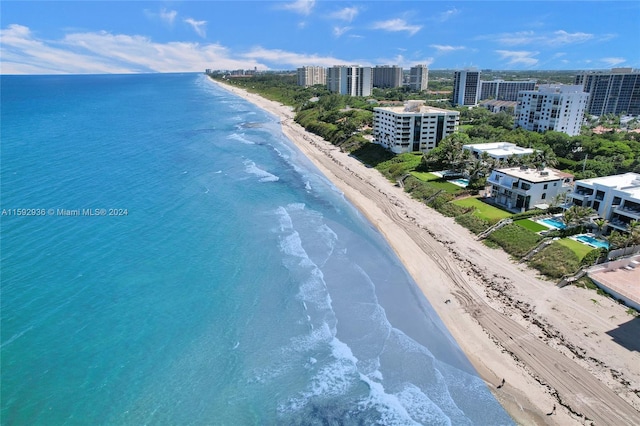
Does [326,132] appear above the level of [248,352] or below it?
above

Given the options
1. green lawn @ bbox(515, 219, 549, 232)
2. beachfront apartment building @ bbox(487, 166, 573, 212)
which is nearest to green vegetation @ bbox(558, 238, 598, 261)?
green lawn @ bbox(515, 219, 549, 232)

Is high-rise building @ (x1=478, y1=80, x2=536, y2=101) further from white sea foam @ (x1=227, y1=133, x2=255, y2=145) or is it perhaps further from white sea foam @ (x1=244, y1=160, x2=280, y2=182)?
white sea foam @ (x1=244, y1=160, x2=280, y2=182)

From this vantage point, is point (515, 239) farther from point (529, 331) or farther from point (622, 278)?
point (529, 331)

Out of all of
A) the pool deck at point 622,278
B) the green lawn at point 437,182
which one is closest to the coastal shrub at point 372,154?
the green lawn at point 437,182

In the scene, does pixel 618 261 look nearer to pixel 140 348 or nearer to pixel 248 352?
pixel 248 352

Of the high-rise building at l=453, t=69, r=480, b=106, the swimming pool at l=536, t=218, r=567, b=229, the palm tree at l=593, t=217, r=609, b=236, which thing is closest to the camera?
the palm tree at l=593, t=217, r=609, b=236

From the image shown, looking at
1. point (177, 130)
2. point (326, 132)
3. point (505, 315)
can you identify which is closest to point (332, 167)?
point (326, 132)
